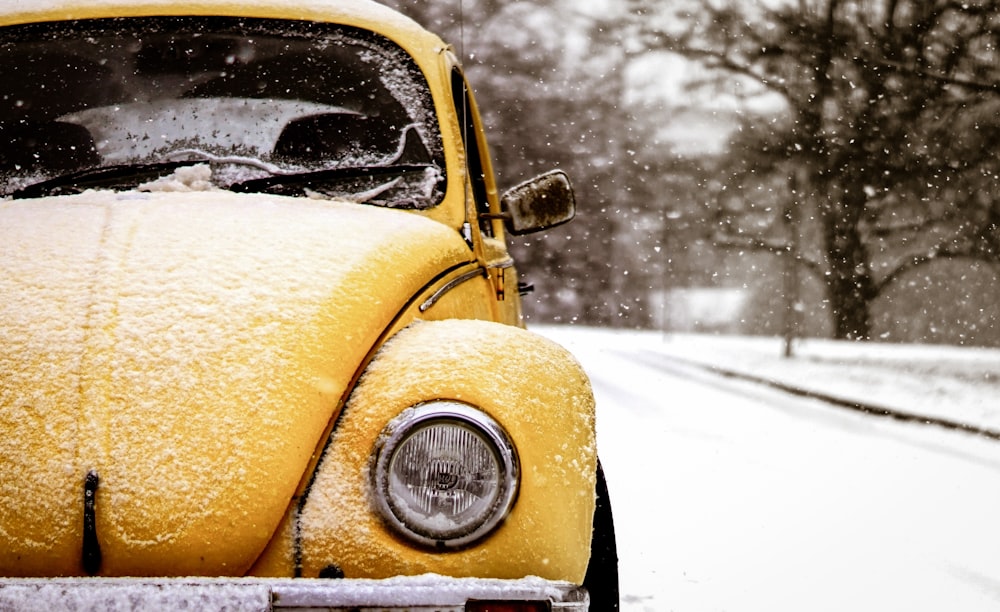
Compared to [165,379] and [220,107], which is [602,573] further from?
[220,107]

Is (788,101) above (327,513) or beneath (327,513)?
above

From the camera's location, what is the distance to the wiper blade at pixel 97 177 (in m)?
2.84

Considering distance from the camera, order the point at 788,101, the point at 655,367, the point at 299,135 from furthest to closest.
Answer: the point at 655,367
the point at 788,101
the point at 299,135

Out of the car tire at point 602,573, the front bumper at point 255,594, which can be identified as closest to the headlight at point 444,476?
the front bumper at point 255,594

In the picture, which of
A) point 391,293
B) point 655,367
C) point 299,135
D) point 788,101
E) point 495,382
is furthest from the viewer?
point 655,367

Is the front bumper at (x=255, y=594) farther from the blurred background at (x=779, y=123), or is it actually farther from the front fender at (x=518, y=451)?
the blurred background at (x=779, y=123)

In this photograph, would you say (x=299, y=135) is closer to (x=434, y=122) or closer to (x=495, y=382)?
(x=434, y=122)

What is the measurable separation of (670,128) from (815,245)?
5355 millimetres

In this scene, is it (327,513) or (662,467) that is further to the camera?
(662,467)

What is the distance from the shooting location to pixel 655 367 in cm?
2050

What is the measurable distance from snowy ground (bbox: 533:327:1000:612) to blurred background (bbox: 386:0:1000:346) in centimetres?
362

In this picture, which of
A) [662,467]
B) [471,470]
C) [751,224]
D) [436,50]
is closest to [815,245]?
[751,224]

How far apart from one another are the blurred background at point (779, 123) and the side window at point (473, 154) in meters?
7.26

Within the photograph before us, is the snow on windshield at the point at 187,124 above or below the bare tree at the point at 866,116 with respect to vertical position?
below
